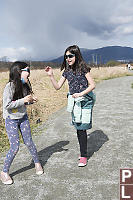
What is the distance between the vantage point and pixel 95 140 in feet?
14.3

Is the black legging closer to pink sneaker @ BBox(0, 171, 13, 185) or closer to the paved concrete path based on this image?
the paved concrete path

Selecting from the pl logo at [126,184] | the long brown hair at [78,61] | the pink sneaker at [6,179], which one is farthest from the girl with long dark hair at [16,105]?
the pl logo at [126,184]

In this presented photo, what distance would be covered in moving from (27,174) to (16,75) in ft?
4.64

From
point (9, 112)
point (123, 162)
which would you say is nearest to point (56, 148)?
point (123, 162)

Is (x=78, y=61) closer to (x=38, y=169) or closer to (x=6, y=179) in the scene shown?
(x=38, y=169)

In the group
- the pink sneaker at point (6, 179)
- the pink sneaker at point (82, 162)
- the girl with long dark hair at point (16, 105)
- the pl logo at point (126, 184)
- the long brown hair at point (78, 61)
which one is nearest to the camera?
the pl logo at point (126, 184)

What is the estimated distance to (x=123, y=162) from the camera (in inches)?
130

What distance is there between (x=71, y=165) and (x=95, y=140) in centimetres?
123

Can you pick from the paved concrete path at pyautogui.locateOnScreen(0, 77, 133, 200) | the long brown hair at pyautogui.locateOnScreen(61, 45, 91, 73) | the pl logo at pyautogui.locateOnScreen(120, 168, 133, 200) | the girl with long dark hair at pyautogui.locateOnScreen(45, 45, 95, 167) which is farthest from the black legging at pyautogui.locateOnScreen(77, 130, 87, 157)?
the long brown hair at pyautogui.locateOnScreen(61, 45, 91, 73)

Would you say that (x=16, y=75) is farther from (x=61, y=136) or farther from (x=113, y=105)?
(x=113, y=105)

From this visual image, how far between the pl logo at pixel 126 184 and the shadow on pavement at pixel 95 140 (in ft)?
2.45

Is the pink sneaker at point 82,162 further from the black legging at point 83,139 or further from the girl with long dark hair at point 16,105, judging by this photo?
the girl with long dark hair at point 16,105

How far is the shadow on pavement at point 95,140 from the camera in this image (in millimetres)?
3869

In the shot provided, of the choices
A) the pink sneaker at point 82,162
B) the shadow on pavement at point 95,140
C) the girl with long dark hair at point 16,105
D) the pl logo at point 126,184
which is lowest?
the pl logo at point 126,184
